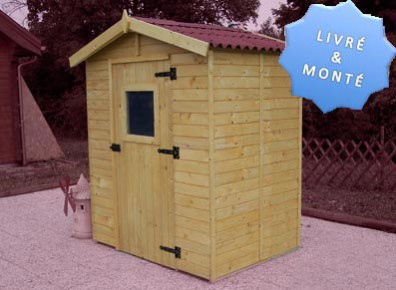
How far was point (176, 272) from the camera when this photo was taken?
576cm

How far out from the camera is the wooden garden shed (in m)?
5.31

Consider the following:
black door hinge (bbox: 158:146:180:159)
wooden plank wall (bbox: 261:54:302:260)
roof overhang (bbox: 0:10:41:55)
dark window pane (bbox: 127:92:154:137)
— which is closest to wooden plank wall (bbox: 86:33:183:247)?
dark window pane (bbox: 127:92:154:137)

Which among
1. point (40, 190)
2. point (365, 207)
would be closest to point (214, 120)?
point (365, 207)

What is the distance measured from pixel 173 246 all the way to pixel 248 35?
2.80 metres

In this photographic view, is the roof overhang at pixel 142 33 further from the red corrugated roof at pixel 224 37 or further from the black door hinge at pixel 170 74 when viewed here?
the black door hinge at pixel 170 74

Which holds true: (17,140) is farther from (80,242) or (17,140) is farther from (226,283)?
(226,283)

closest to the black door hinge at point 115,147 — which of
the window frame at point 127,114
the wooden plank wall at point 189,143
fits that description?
the window frame at point 127,114

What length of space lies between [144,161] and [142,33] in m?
1.54

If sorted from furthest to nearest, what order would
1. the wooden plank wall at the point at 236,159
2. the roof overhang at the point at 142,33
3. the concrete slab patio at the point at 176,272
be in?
the concrete slab patio at the point at 176,272, the wooden plank wall at the point at 236,159, the roof overhang at the point at 142,33

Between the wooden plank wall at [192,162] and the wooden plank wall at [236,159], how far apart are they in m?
0.12

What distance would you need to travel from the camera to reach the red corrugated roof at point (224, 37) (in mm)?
5196

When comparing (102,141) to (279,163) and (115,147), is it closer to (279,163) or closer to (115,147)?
(115,147)

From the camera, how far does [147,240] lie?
6.20 meters

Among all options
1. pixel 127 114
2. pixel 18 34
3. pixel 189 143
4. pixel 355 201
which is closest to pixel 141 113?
pixel 127 114
